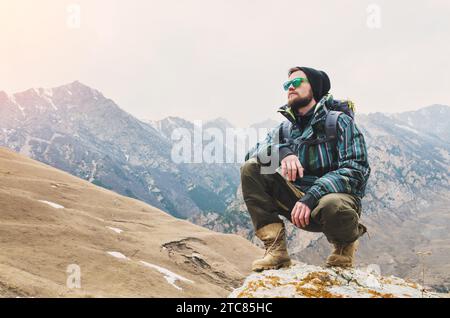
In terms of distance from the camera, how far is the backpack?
7125 millimetres

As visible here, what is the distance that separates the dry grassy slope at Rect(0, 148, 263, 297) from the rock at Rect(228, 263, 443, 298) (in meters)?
18.2

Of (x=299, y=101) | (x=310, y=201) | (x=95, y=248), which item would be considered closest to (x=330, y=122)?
(x=299, y=101)

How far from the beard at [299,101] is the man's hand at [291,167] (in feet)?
3.44

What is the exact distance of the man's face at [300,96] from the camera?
7.67m

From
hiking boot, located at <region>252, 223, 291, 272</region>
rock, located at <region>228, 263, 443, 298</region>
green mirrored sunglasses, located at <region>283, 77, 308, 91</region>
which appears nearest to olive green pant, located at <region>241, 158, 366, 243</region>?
hiking boot, located at <region>252, 223, 291, 272</region>

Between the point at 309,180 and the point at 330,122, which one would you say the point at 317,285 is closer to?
the point at 309,180

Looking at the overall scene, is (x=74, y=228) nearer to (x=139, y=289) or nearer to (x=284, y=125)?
(x=139, y=289)

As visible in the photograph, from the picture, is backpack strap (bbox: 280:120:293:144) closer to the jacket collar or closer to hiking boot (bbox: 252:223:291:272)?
the jacket collar

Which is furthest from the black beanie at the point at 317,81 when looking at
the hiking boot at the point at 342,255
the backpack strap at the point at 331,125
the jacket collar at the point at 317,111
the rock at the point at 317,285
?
the rock at the point at 317,285

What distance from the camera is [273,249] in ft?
25.1

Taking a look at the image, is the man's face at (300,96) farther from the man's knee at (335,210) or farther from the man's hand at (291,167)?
the man's knee at (335,210)

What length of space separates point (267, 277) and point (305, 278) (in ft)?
2.08

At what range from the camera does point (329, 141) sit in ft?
23.6
